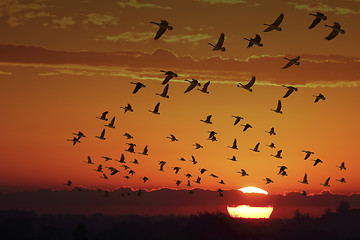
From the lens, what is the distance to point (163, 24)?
51.2 meters

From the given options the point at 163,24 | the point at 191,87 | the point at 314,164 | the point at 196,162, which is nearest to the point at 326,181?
the point at 314,164

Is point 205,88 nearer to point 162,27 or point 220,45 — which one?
point 220,45

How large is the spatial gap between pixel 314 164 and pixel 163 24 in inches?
1156

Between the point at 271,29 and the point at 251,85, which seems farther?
the point at 251,85

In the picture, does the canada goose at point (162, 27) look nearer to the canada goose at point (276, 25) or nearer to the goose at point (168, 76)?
the goose at point (168, 76)

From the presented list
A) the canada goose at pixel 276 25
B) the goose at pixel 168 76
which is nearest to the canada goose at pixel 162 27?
the goose at pixel 168 76

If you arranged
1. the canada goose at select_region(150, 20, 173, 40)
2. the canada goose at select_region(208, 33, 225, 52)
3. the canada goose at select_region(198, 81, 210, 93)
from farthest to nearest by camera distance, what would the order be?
the canada goose at select_region(198, 81, 210, 93) → the canada goose at select_region(208, 33, 225, 52) → the canada goose at select_region(150, 20, 173, 40)

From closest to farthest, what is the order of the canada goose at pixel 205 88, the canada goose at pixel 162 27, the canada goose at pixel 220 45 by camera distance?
the canada goose at pixel 162 27
the canada goose at pixel 220 45
the canada goose at pixel 205 88

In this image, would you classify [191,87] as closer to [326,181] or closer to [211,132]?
Result: [211,132]

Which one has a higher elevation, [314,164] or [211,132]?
[211,132]

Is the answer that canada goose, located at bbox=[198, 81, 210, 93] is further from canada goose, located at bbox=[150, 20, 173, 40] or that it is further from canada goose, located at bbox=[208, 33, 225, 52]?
canada goose, located at bbox=[150, 20, 173, 40]

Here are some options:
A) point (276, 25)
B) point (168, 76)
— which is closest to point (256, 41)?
point (276, 25)

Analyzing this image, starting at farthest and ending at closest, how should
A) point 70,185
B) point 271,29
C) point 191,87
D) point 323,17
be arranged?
point 70,185 → point 191,87 → point 271,29 → point 323,17

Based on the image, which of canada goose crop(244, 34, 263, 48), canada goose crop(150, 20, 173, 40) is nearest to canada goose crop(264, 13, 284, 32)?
canada goose crop(244, 34, 263, 48)
